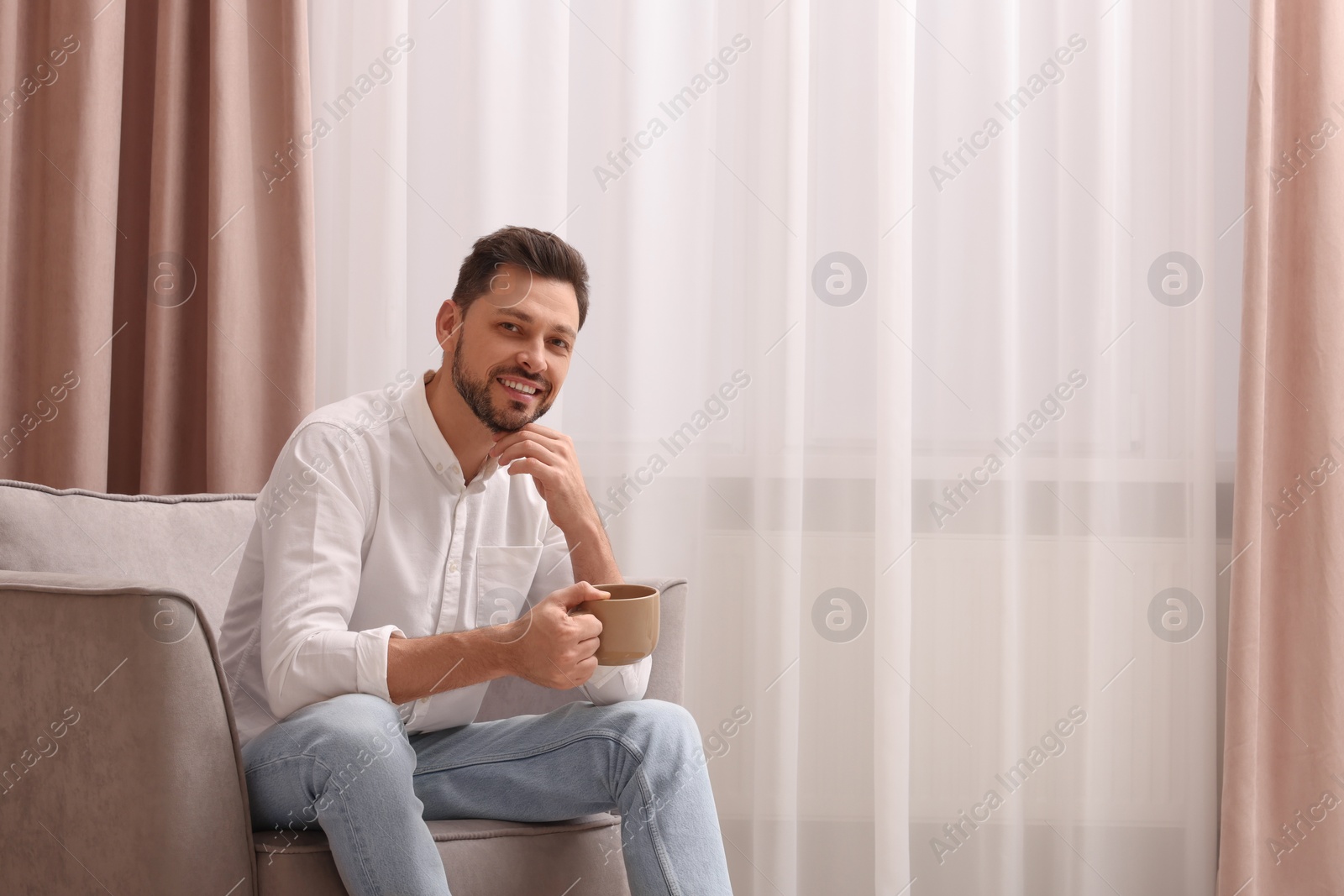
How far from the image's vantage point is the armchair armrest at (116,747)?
1.01 metres

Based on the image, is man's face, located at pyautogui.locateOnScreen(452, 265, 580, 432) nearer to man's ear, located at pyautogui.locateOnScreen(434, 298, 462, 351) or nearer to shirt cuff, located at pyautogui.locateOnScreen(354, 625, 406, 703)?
man's ear, located at pyautogui.locateOnScreen(434, 298, 462, 351)

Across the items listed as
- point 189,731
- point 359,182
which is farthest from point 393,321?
point 189,731

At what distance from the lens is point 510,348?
53.6 inches

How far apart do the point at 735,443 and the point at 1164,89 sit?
1137 millimetres

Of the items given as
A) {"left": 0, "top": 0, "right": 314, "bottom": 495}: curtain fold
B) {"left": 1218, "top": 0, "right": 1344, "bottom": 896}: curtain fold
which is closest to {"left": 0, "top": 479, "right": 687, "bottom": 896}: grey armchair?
{"left": 0, "top": 0, "right": 314, "bottom": 495}: curtain fold

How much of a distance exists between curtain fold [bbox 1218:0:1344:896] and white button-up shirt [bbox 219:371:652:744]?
126cm

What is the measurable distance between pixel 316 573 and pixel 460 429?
0.30m

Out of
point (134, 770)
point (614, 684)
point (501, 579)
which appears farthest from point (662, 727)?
point (134, 770)

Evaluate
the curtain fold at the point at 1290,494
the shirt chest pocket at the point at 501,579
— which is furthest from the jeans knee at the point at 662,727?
the curtain fold at the point at 1290,494

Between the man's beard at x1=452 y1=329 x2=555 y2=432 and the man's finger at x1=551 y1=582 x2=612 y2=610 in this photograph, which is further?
the man's beard at x1=452 y1=329 x2=555 y2=432

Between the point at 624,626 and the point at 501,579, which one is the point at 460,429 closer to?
the point at 501,579

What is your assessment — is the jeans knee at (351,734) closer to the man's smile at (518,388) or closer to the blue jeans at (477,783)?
the blue jeans at (477,783)

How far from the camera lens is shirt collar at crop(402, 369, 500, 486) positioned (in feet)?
4.41

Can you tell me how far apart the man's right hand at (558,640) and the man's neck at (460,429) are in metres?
0.32
